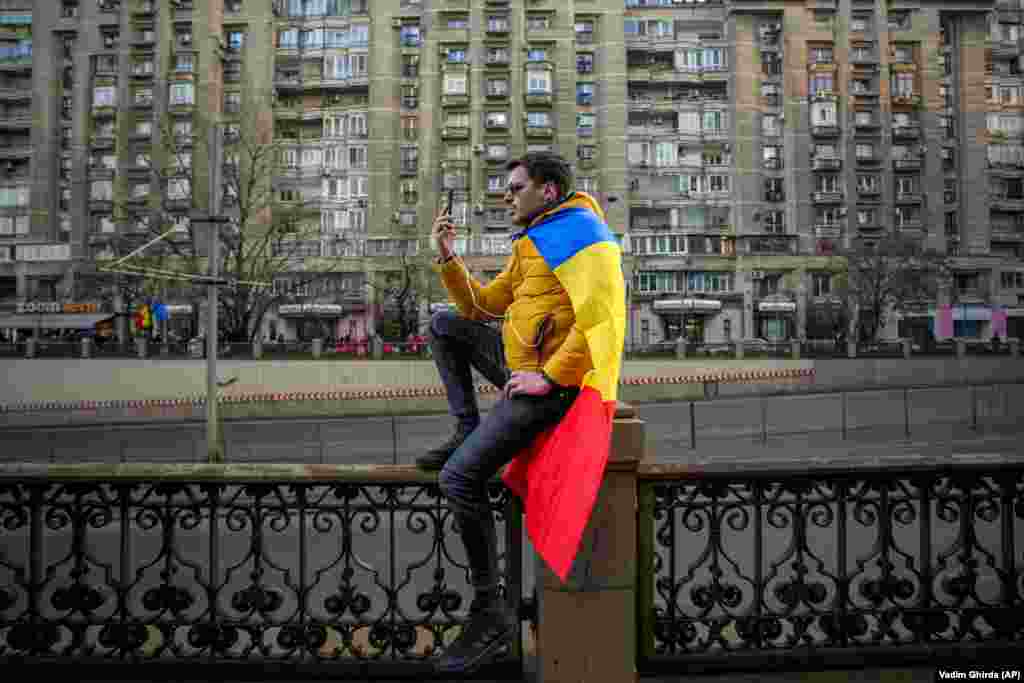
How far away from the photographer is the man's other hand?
122 inches

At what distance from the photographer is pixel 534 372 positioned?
125 inches

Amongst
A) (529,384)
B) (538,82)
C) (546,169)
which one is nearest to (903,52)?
(538,82)

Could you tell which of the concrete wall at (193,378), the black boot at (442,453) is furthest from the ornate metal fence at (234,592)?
the concrete wall at (193,378)

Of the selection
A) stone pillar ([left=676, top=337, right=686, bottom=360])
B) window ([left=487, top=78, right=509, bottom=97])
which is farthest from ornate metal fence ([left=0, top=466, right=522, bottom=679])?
window ([left=487, top=78, right=509, bottom=97])

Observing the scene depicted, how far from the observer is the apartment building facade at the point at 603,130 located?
50.5 meters

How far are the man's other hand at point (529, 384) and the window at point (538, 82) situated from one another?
5066 centimetres

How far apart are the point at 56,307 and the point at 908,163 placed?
61914mm

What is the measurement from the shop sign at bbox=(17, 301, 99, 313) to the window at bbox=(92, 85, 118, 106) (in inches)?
632

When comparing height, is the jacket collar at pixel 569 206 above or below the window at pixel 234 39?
below

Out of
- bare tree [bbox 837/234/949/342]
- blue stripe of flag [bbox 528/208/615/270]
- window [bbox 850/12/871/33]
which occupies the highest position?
window [bbox 850/12/871/33]

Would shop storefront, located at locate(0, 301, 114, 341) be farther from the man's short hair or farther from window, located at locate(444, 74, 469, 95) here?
the man's short hair

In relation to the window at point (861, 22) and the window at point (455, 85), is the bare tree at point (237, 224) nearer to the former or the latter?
the window at point (455, 85)

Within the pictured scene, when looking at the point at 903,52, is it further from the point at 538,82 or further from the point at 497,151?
the point at 497,151

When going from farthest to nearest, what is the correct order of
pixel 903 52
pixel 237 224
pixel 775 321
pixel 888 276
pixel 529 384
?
pixel 903 52
pixel 775 321
pixel 888 276
pixel 237 224
pixel 529 384
